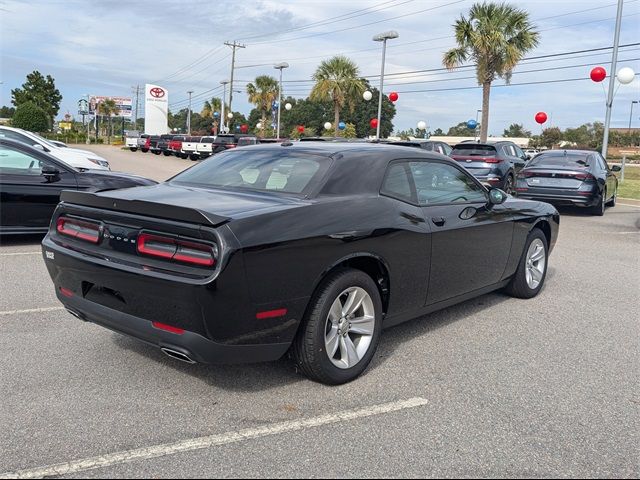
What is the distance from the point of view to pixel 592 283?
6.98m

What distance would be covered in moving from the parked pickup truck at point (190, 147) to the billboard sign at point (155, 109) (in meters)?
35.4

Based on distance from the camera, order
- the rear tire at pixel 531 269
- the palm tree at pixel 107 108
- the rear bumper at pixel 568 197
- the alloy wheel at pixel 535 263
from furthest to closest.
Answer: the palm tree at pixel 107 108, the rear bumper at pixel 568 197, the alloy wheel at pixel 535 263, the rear tire at pixel 531 269

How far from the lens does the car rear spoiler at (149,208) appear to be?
3178 mm

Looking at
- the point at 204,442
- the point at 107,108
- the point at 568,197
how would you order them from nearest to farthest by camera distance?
the point at 204,442 → the point at 568,197 → the point at 107,108

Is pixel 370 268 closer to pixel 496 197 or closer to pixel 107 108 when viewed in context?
pixel 496 197

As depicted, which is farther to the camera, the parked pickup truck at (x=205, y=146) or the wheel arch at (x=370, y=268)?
the parked pickup truck at (x=205, y=146)

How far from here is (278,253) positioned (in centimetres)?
328

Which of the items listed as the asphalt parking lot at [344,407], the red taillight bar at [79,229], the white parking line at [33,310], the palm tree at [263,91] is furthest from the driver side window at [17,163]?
the palm tree at [263,91]

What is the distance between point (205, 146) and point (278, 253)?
3447 centimetres

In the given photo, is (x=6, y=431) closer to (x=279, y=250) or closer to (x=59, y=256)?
(x=59, y=256)

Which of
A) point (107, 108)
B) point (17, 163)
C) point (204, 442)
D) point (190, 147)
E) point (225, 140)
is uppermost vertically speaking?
point (107, 108)

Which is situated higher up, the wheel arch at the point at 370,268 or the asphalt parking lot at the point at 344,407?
the wheel arch at the point at 370,268

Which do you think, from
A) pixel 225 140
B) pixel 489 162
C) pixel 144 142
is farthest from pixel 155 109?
pixel 489 162

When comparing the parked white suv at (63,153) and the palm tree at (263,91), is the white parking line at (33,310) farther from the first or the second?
the palm tree at (263,91)
